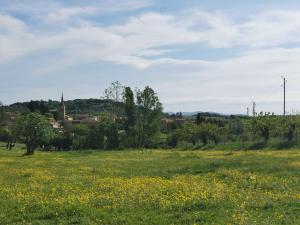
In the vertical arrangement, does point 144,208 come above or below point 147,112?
below

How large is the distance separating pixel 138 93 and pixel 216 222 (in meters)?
97.4

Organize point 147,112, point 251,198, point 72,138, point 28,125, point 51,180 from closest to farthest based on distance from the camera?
point 251,198 < point 51,180 < point 28,125 < point 147,112 < point 72,138

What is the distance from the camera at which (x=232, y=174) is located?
28.8 meters

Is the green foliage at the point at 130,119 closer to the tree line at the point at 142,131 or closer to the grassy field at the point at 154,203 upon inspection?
the tree line at the point at 142,131

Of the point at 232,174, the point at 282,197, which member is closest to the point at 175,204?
the point at 282,197

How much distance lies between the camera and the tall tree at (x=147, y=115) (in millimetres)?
110125

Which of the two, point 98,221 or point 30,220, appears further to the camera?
point 30,220

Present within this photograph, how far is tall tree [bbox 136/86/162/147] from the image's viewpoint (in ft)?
361

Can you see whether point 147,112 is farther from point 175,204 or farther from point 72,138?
point 175,204

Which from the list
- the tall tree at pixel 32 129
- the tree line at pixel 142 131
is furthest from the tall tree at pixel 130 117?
the tall tree at pixel 32 129

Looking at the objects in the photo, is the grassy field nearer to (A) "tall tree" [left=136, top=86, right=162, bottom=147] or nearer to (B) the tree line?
(B) the tree line

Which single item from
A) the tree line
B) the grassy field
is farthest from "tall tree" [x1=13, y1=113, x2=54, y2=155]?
the grassy field

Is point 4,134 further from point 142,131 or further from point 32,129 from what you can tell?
point 32,129

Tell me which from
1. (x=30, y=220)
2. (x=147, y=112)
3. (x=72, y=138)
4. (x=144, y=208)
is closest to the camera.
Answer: (x=30, y=220)
